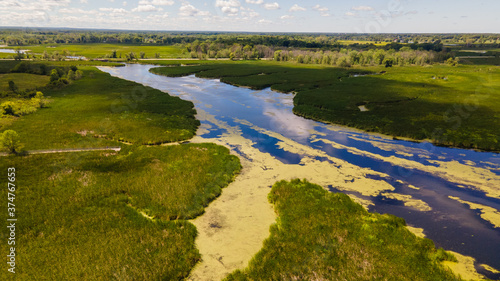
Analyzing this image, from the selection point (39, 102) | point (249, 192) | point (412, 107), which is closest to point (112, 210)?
point (249, 192)

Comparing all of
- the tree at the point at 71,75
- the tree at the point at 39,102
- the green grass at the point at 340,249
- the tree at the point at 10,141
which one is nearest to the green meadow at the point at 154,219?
the green grass at the point at 340,249

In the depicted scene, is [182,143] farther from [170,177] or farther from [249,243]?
[249,243]

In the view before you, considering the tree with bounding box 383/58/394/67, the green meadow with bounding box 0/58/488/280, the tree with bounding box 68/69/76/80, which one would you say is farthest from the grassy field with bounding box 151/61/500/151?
the tree with bounding box 383/58/394/67

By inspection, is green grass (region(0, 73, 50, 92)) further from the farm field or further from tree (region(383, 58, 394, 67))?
tree (region(383, 58, 394, 67))

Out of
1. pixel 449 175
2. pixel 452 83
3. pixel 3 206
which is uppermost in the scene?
pixel 452 83

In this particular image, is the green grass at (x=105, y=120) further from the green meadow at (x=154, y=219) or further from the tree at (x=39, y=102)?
the tree at (x=39, y=102)

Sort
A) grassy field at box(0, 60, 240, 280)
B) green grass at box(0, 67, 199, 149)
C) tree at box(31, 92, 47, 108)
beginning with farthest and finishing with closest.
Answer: tree at box(31, 92, 47, 108)
green grass at box(0, 67, 199, 149)
grassy field at box(0, 60, 240, 280)

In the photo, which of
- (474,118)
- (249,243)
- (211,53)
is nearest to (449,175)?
(249,243)
